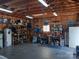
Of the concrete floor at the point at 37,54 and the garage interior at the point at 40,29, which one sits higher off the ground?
the garage interior at the point at 40,29

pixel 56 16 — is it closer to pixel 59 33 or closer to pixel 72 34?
pixel 59 33

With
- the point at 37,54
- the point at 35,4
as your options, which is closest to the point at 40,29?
the point at 37,54

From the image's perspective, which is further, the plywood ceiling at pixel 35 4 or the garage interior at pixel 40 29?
the garage interior at pixel 40 29

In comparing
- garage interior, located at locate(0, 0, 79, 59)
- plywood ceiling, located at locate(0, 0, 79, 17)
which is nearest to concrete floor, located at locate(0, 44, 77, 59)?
garage interior, located at locate(0, 0, 79, 59)

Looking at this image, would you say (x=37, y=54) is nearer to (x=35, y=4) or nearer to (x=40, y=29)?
(x=35, y=4)

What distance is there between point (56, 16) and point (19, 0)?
8.69 m

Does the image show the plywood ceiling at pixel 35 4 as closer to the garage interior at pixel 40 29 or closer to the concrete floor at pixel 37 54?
the garage interior at pixel 40 29

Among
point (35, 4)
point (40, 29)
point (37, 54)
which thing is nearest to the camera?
point (35, 4)

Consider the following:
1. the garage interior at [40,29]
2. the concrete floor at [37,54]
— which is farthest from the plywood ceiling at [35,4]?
the concrete floor at [37,54]

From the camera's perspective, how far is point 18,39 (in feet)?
49.2

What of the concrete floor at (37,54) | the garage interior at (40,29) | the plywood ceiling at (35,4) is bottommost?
the concrete floor at (37,54)

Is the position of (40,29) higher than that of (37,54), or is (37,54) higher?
(40,29)

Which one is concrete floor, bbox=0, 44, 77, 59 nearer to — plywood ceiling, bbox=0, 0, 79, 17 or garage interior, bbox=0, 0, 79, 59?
garage interior, bbox=0, 0, 79, 59

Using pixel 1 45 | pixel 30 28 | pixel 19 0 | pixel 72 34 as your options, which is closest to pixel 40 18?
pixel 30 28
